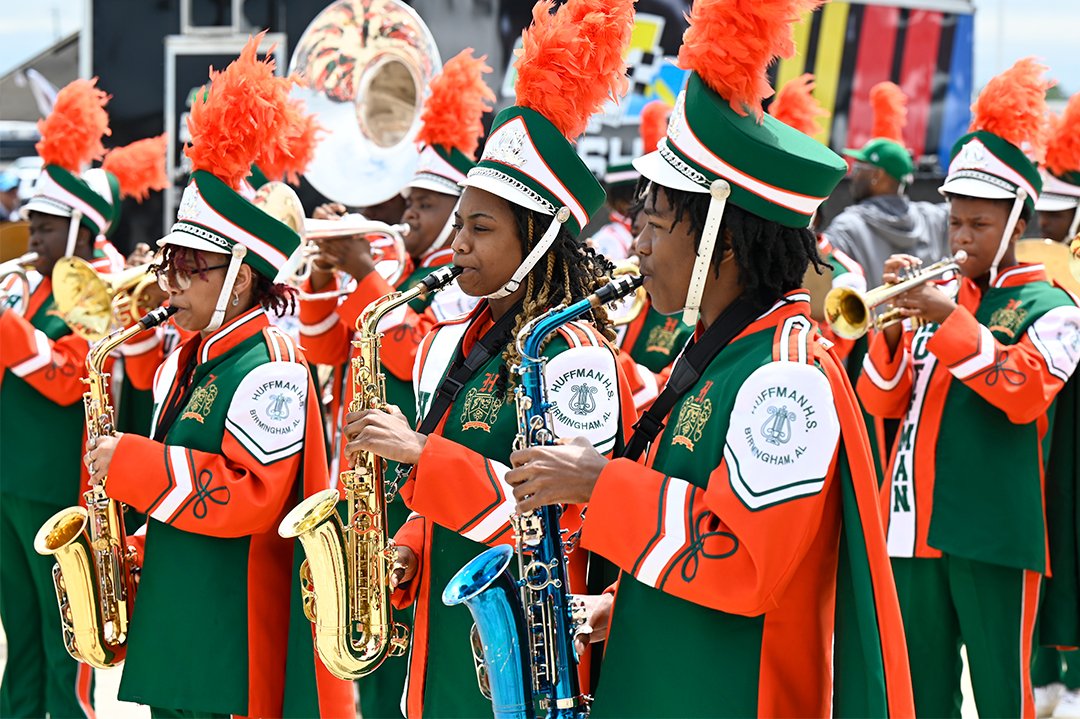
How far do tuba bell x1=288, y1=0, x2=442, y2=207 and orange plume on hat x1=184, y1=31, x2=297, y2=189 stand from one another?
7.58 ft

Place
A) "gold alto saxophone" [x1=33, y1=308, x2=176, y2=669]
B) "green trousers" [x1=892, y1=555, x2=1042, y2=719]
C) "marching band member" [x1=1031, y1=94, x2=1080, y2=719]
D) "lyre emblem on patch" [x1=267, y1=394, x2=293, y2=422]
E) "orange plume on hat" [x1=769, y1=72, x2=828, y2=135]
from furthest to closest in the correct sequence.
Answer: "orange plume on hat" [x1=769, y1=72, x2=828, y2=135]
"marching band member" [x1=1031, y1=94, x2=1080, y2=719]
"green trousers" [x1=892, y1=555, x2=1042, y2=719]
"gold alto saxophone" [x1=33, y1=308, x2=176, y2=669]
"lyre emblem on patch" [x1=267, y1=394, x2=293, y2=422]

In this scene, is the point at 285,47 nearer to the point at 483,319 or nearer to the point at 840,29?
the point at 840,29

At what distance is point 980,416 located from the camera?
5.40 meters

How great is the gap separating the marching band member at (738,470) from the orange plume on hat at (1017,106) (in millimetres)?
2884

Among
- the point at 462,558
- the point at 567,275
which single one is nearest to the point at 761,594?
the point at 462,558

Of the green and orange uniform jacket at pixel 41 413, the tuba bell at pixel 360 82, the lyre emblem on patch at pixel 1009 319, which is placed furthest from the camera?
the tuba bell at pixel 360 82

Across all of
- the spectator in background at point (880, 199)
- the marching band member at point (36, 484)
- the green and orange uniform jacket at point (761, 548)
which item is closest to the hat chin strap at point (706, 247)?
the green and orange uniform jacket at point (761, 548)

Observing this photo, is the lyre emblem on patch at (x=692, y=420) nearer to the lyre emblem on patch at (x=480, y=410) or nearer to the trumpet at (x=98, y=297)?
the lyre emblem on patch at (x=480, y=410)

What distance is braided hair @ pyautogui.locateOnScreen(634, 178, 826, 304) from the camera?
2.98m

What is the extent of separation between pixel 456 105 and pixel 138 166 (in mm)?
2520

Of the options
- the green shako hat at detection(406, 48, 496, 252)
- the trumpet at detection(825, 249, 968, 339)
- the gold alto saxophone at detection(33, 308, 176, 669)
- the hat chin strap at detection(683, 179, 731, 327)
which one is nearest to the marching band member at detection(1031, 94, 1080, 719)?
the trumpet at detection(825, 249, 968, 339)

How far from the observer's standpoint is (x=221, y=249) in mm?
4387

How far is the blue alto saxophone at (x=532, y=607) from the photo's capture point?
3.12 metres

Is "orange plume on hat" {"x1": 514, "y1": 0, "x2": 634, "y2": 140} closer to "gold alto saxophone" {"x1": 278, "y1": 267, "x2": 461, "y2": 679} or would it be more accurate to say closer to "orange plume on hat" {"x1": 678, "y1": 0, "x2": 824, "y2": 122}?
"gold alto saxophone" {"x1": 278, "y1": 267, "x2": 461, "y2": 679}
